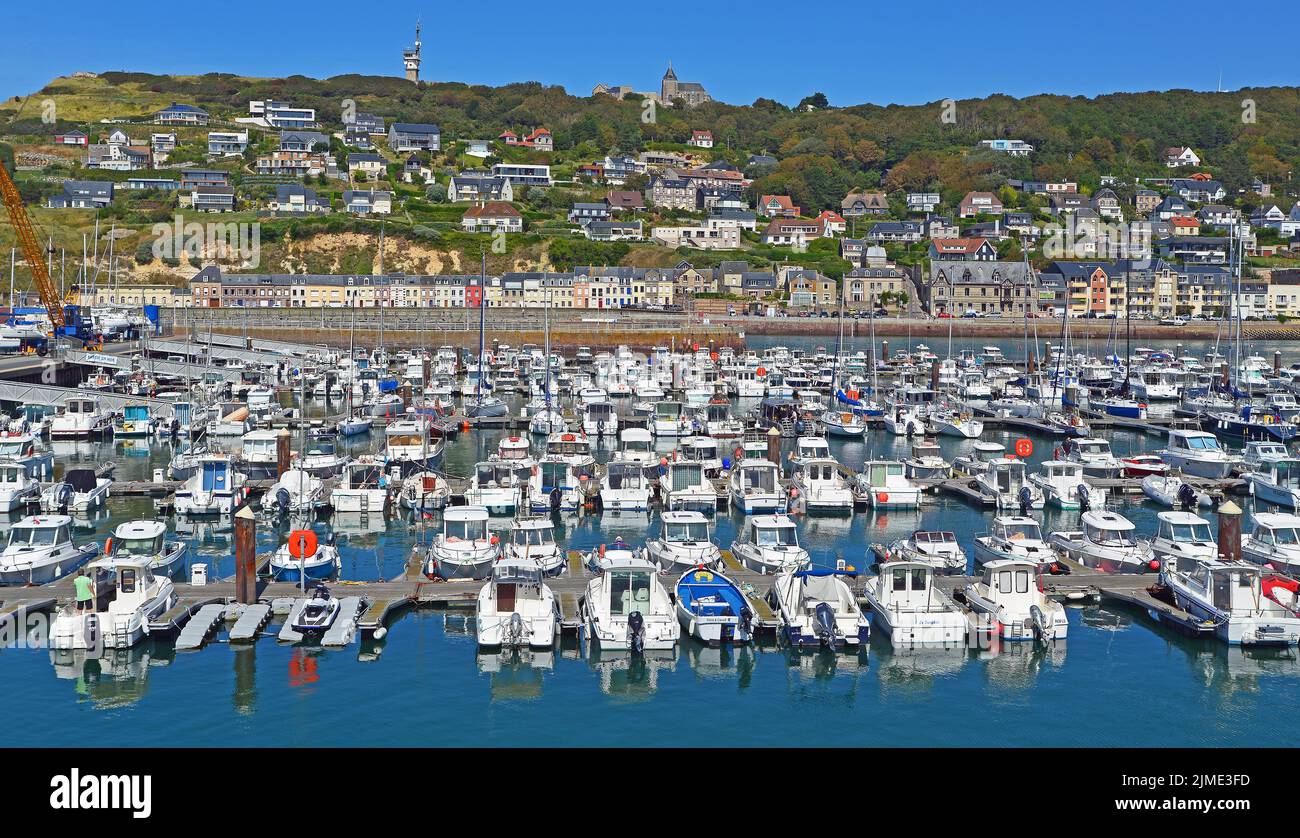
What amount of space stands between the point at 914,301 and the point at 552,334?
5082cm

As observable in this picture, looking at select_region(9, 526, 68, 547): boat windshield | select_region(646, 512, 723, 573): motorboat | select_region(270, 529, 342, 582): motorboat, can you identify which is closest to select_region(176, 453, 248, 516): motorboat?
select_region(9, 526, 68, 547): boat windshield

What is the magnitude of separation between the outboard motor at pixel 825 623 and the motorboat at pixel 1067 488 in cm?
1706

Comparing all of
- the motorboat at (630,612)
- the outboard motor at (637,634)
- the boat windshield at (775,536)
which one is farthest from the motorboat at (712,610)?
the boat windshield at (775,536)

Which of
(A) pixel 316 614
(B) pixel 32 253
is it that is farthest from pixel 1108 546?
(B) pixel 32 253

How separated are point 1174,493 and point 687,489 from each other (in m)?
15.8

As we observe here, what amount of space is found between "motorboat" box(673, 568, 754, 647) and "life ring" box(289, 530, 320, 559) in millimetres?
8160

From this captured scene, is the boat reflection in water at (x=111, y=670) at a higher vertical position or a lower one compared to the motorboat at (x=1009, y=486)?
lower

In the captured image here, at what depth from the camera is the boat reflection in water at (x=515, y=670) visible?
22984 mm

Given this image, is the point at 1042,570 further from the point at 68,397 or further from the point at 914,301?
the point at 914,301

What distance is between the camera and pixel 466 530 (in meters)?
30.1

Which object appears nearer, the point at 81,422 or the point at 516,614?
the point at 516,614

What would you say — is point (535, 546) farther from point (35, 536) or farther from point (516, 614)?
point (35, 536)

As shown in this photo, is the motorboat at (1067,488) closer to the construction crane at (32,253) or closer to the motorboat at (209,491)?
the motorboat at (209,491)

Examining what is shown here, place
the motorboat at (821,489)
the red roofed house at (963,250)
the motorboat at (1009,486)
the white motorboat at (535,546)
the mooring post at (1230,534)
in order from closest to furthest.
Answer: the white motorboat at (535,546)
the mooring post at (1230,534)
the motorboat at (1009,486)
the motorboat at (821,489)
the red roofed house at (963,250)
